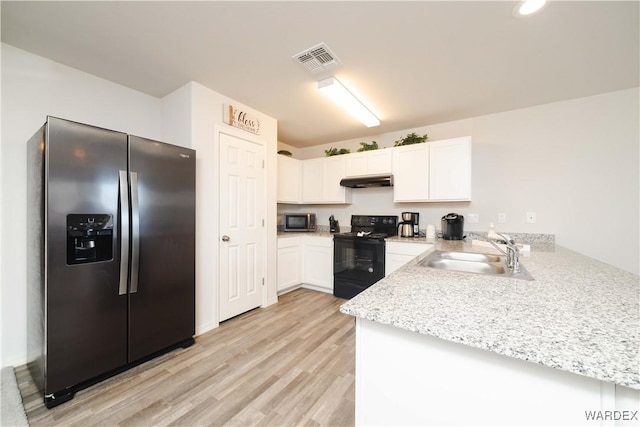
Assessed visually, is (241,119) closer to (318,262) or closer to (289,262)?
(289,262)

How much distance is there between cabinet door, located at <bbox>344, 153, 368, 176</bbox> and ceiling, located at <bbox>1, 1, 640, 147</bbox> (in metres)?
0.98

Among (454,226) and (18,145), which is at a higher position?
(18,145)

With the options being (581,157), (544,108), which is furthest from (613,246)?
(544,108)

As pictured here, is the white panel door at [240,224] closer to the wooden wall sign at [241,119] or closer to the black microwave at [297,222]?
the wooden wall sign at [241,119]

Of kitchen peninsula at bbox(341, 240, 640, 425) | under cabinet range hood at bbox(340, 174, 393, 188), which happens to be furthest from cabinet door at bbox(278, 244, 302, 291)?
kitchen peninsula at bbox(341, 240, 640, 425)

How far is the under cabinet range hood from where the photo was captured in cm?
326

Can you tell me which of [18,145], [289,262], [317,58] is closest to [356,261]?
[289,262]

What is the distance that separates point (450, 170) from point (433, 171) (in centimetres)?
19

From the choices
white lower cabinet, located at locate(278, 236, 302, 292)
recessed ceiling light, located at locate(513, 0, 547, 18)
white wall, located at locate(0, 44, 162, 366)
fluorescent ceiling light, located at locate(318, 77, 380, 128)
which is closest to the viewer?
recessed ceiling light, located at locate(513, 0, 547, 18)

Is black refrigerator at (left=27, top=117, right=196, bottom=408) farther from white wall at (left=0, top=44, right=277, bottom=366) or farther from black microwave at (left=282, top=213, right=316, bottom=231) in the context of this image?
black microwave at (left=282, top=213, right=316, bottom=231)

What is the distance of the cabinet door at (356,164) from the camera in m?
3.51

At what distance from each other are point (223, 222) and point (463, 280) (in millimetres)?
2223

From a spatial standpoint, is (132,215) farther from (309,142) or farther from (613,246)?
(613,246)

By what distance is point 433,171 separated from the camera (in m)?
3.03
